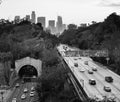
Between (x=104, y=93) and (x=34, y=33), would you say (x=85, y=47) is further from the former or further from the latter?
(x=104, y=93)

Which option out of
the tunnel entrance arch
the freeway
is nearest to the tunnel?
the tunnel entrance arch

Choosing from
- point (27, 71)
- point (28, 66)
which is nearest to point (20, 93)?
point (27, 71)

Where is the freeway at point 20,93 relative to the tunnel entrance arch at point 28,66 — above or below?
below

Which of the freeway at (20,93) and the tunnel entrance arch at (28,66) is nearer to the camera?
the freeway at (20,93)

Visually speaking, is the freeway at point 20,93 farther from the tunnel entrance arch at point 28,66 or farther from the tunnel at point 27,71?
the tunnel at point 27,71

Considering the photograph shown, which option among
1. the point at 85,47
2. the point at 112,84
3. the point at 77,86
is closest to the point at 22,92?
the point at 77,86

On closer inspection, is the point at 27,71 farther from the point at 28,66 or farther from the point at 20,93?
the point at 20,93

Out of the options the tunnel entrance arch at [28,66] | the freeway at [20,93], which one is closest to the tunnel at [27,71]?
the tunnel entrance arch at [28,66]
